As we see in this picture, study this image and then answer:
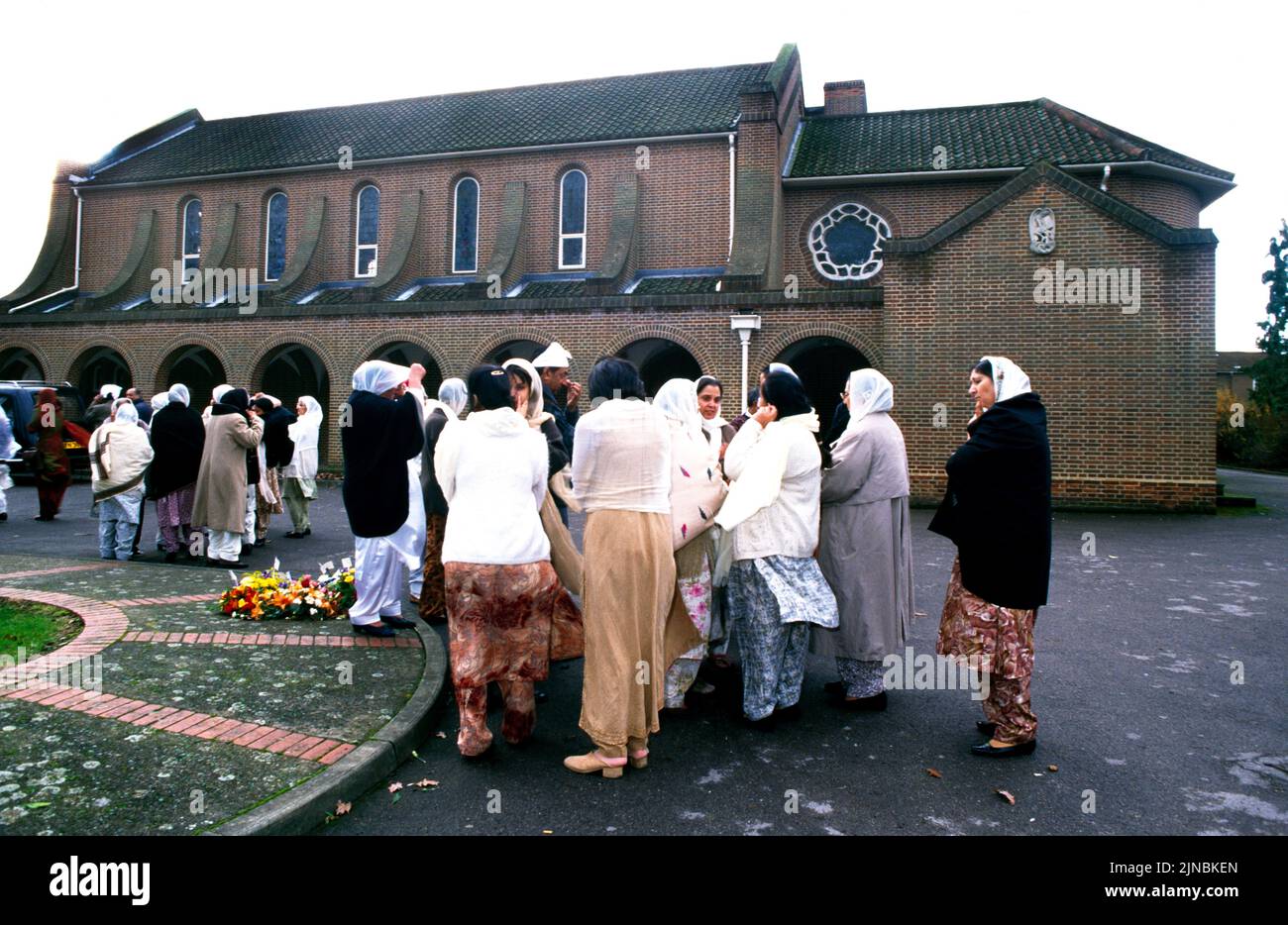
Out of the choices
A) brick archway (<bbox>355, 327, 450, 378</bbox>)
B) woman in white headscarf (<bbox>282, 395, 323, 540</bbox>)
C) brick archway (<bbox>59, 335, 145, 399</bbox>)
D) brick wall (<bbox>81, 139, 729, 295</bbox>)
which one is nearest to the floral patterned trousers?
woman in white headscarf (<bbox>282, 395, 323, 540</bbox>)

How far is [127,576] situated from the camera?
25.9 ft

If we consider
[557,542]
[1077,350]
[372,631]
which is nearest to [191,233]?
[372,631]

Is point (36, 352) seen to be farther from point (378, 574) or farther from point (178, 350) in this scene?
point (378, 574)

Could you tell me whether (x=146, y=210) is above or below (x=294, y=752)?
above

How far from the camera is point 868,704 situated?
5.03m

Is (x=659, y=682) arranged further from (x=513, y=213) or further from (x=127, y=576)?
(x=513, y=213)

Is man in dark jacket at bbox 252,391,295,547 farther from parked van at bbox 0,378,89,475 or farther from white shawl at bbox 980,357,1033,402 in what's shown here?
white shawl at bbox 980,357,1033,402

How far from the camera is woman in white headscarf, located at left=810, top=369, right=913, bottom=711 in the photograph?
495cm

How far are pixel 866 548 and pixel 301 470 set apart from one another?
346 inches

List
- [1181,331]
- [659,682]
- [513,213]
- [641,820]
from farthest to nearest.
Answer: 1. [513,213]
2. [1181,331]
3. [659,682]
4. [641,820]

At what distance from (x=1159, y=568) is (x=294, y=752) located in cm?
969

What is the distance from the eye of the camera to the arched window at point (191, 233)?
91.6 feet

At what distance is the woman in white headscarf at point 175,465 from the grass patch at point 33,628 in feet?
8.36
